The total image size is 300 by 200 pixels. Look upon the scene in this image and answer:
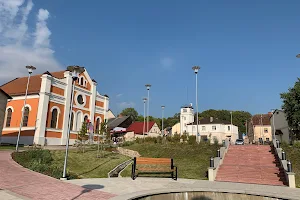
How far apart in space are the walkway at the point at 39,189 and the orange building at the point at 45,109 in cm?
2298

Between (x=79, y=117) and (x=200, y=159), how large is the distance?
26225mm

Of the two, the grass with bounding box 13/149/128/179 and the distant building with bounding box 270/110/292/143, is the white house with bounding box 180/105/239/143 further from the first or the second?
the grass with bounding box 13/149/128/179

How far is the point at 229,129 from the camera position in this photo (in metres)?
63.6

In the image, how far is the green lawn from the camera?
15.8m

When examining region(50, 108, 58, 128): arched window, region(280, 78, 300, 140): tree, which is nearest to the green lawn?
region(280, 78, 300, 140): tree

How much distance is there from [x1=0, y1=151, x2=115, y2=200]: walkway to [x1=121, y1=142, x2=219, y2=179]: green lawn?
19.2 ft

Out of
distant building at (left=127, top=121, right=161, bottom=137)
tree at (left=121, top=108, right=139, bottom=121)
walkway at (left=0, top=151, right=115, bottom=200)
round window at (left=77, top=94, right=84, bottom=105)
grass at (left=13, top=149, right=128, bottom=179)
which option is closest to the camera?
walkway at (left=0, top=151, right=115, bottom=200)

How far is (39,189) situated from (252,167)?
44.2 ft

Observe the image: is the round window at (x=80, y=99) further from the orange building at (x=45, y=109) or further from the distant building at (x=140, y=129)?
the distant building at (x=140, y=129)

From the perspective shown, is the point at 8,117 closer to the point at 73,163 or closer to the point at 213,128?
the point at 73,163

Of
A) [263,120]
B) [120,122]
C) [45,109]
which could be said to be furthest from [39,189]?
[263,120]

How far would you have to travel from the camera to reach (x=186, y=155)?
2100 centimetres

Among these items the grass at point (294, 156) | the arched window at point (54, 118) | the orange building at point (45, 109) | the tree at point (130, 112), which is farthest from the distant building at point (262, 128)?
the tree at point (130, 112)

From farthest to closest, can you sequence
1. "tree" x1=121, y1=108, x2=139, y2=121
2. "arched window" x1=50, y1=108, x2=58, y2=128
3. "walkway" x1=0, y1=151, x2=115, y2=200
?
"tree" x1=121, y1=108, x2=139, y2=121 → "arched window" x1=50, y1=108, x2=58, y2=128 → "walkway" x1=0, y1=151, x2=115, y2=200
